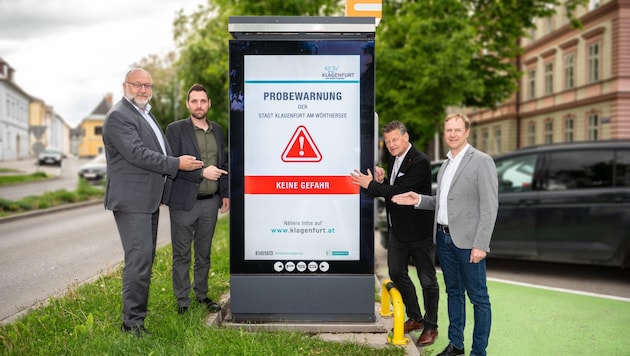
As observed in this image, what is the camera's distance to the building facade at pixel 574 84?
27.1 meters

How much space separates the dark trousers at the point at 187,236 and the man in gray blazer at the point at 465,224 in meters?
2.09

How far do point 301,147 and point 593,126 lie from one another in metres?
28.6

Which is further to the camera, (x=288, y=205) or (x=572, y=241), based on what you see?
(x=572, y=241)

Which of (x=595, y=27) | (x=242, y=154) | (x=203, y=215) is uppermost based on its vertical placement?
(x=595, y=27)

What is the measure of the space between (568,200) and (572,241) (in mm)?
515

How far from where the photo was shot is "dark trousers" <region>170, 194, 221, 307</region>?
5.32 meters

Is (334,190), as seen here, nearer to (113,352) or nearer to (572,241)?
(113,352)

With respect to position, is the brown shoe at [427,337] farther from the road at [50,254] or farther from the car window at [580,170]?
the road at [50,254]

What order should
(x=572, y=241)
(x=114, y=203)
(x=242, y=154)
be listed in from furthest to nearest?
(x=572, y=241), (x=242, y=154), (x=114, y=203)

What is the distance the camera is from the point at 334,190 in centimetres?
489

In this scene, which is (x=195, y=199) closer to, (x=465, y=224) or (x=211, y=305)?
(x=211, y=305)

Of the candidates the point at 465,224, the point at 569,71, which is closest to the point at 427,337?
the point at 465,224

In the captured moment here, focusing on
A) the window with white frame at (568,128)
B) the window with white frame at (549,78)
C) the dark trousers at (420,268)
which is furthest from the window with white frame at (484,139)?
the dark trousers at (420,268)

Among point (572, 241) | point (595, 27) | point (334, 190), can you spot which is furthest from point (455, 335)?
point (595, 27)
